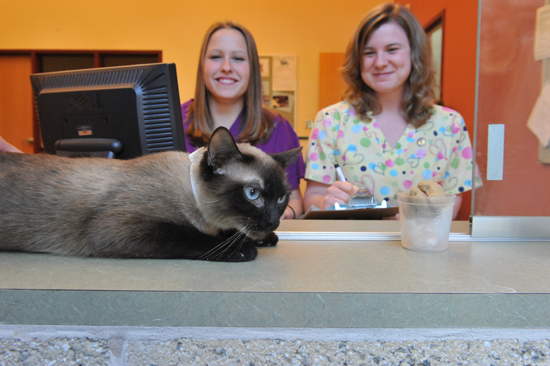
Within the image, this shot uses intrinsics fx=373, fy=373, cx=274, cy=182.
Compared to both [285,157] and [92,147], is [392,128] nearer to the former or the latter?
[285,157]

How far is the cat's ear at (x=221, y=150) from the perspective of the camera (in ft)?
2.56

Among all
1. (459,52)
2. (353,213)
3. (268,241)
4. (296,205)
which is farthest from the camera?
(459,52)

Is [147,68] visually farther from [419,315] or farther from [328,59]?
[328,59]

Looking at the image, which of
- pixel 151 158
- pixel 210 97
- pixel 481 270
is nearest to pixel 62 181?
pixel 151 158

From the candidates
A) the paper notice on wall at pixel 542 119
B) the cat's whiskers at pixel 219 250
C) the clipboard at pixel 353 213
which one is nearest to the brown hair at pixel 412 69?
the clipboard at pixel 353 213

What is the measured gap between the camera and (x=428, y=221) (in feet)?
2.83

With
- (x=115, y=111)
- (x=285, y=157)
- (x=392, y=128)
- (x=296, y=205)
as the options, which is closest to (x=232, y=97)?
(x=296, y=205)

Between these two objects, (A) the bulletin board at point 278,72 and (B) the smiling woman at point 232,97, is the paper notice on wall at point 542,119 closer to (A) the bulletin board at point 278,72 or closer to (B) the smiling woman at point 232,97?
(B) the smiling woman at point 232,97

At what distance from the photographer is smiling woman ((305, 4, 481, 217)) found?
6.04 ft

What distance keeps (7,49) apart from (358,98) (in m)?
5.18

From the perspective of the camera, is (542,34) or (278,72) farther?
(278,72)

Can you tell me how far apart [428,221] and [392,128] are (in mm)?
1171

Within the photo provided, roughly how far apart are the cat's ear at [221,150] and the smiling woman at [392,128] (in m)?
1.03

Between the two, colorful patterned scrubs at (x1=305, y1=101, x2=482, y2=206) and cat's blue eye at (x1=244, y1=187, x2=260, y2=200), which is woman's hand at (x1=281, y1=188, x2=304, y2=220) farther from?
cat's blue eye at (x1=244, y1=187, x2=260, y2=200)
